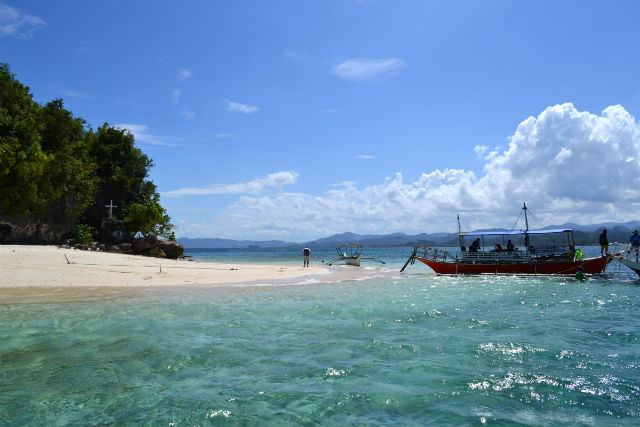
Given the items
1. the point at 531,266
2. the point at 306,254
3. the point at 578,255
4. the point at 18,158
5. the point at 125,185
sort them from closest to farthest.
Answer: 1. the point at 18,158
2. the point at 578,255
3. the point at 531,266
4. the point at 306,254
5. the point at 125,185

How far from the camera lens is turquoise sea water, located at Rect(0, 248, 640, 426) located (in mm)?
5922

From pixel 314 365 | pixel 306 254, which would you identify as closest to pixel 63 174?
pixel 306 254

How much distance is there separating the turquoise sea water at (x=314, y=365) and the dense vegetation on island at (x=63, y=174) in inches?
849

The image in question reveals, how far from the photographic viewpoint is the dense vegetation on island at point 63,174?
30.3m

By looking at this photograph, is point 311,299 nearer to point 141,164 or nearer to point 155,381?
point 155,381

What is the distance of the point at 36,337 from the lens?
32.6 ft

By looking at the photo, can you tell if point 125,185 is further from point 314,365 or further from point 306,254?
point 314,365

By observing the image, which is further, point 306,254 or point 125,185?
point 125,185

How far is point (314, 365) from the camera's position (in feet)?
26.9

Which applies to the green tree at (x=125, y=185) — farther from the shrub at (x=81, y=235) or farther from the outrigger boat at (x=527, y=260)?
the outrigger boat at (x=527, y=260)

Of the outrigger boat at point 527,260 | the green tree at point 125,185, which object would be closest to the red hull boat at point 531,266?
the outrigger boat at point 527,260

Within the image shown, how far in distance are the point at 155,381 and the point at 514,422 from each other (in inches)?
235

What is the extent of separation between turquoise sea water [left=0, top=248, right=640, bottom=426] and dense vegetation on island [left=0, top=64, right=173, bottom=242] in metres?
21.6

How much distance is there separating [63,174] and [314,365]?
35.4 m
